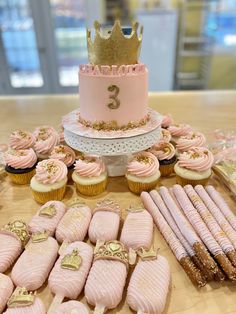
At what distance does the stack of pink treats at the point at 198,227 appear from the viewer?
2.59ft

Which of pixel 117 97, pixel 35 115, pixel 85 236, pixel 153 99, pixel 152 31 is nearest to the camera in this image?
pixel 85 236

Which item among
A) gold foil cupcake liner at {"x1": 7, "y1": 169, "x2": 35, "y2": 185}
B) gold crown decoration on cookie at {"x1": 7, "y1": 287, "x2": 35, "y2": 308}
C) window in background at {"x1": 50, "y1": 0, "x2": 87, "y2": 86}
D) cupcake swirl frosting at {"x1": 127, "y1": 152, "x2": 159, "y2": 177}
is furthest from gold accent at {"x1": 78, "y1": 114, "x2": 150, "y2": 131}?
window in background at {"x1": 50, "y1": 0, "x2": 87, "y2": 86}

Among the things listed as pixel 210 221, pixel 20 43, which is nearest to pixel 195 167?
pixel 210 221

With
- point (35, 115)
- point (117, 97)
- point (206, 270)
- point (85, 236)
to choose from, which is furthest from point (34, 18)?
point (206, 270)

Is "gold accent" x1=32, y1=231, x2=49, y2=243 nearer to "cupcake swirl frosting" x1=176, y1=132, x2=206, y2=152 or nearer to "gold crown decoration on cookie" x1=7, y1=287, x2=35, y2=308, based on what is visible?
"gold crown decoration on cookie" x1=7, y1=287, x2=35, y2=308

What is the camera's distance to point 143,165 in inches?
43.5

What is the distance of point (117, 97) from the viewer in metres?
1.08

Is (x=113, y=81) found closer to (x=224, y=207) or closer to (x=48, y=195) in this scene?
(x=48, y=195)

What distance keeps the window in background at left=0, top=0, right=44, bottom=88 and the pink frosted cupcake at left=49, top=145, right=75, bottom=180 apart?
319cm

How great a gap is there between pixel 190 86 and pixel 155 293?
4.14m

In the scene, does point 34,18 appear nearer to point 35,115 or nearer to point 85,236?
point 35,115

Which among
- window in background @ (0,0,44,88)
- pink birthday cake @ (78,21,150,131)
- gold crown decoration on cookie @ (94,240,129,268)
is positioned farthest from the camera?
window in background @ (0,0,44,88)

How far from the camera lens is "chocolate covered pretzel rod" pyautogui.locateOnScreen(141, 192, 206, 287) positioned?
2.56ft

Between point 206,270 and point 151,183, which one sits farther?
point 151,183
